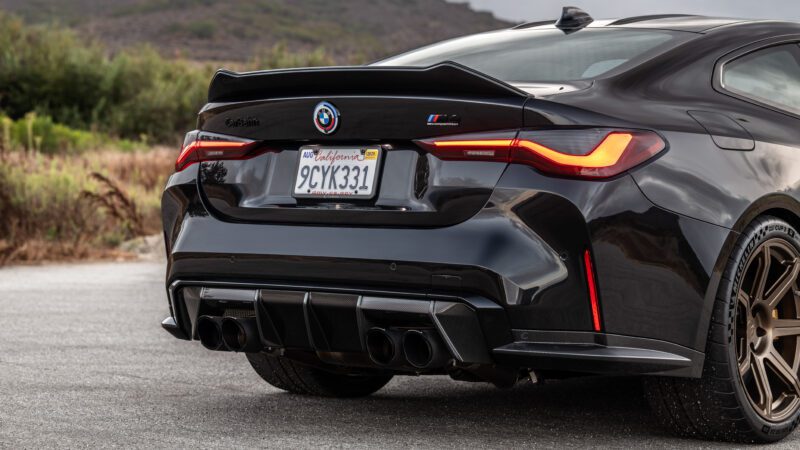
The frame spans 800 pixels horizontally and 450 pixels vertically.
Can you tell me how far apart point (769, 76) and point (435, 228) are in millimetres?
1810

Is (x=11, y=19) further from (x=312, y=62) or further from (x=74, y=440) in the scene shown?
(x=74, y=440)

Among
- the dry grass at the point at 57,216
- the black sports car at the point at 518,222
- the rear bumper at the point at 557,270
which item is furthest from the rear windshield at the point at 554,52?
the dry grass at the point at 57,216

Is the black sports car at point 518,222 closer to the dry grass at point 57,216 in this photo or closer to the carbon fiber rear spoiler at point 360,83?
the carbon fiber rear spoiler at point 360,83

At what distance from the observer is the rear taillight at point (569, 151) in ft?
13.8

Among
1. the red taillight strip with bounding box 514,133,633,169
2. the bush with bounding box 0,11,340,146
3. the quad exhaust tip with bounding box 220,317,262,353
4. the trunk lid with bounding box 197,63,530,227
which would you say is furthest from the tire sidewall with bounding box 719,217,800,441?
the bush with bounding box 0,11,340,146

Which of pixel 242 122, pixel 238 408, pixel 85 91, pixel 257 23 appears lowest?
pixel 257 23

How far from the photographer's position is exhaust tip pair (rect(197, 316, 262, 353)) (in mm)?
4711

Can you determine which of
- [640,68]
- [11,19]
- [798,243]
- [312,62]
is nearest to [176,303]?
[640,68]

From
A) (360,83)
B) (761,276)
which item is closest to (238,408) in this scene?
(360,83)

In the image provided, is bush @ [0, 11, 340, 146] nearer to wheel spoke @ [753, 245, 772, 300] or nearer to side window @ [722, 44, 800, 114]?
side window @ [722, 44, 800, 114]

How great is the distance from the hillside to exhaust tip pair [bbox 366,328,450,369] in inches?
3972

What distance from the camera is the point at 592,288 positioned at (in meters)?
4.24

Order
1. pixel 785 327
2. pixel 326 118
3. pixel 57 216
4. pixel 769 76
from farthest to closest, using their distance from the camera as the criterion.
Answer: pixel 57 216, pixel 769 76, pixel 785 327, pixel 326 118

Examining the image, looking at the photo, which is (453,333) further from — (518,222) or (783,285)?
(783,285)
